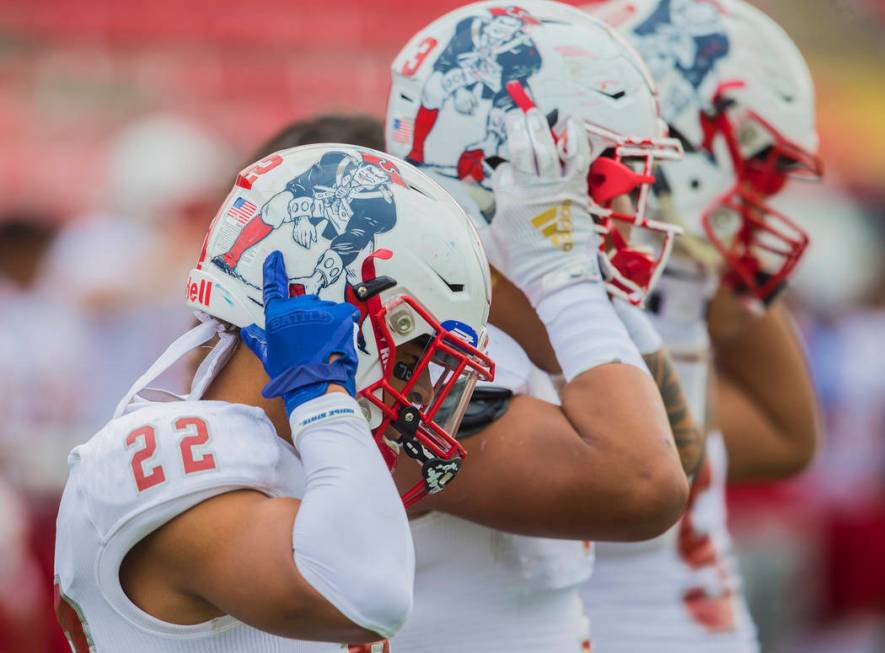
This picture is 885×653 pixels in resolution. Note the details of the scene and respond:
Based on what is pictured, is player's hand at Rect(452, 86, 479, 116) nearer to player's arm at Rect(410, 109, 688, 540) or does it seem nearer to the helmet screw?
player's arm at Rect(410, 109, 688, 540)

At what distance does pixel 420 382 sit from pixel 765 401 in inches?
81.9

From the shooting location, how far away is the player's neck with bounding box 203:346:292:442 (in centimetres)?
231

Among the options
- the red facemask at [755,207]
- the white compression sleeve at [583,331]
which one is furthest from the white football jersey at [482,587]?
the red facemask at [755,207]

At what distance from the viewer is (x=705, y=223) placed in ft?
11.5

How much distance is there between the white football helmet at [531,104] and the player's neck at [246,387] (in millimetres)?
688

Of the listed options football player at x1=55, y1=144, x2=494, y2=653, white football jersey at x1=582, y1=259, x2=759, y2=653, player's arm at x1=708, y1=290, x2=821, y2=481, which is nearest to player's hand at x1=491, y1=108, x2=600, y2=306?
football player at x1=55, y1=144, x2=494, y2=653

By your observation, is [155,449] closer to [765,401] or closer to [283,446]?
[283,446]

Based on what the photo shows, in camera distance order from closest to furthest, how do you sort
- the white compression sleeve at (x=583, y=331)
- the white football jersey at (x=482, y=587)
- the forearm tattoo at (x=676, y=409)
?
1. the white compression sleeve at (x=583, y=331)
2. the white football jersey at (x=482, y=587)
3. the forearm tattoo at (x=676, y=409)

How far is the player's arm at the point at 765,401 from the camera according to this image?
4.15 meters

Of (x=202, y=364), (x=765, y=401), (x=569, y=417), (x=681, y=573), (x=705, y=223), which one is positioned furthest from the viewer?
(x=765, y=401)

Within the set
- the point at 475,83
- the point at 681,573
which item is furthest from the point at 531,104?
the point at 681,573

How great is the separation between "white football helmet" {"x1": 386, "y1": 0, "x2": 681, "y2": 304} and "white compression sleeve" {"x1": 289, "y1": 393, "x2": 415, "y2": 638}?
842 mm

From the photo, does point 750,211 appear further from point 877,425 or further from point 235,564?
point 877,425

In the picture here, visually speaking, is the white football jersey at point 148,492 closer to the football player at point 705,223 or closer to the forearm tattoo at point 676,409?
the forearm tattoo at point 676,409
